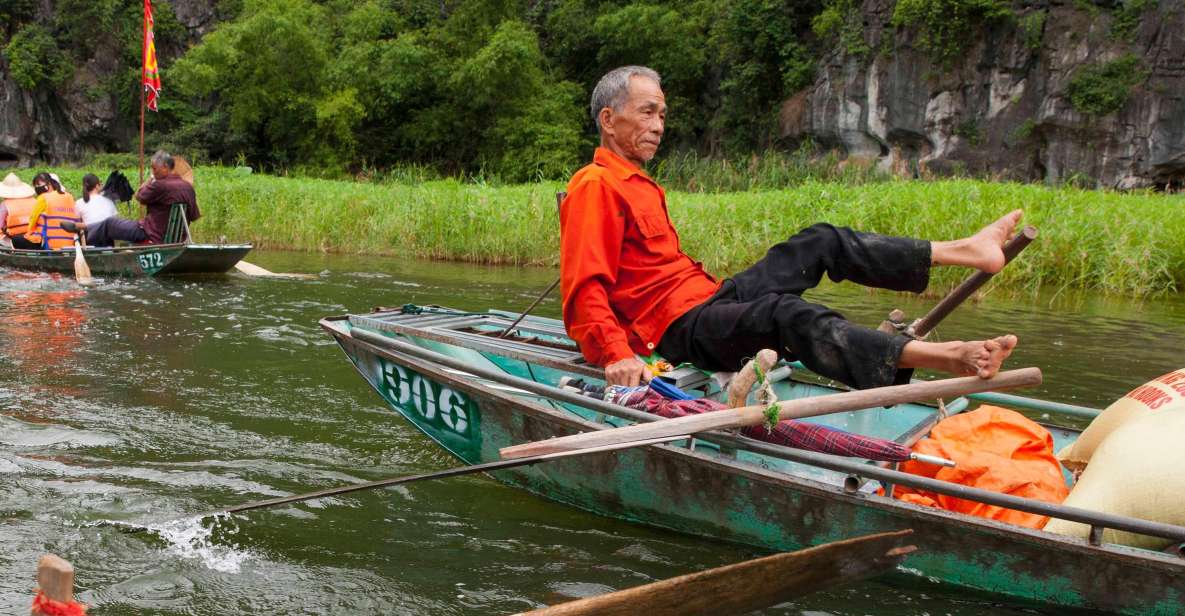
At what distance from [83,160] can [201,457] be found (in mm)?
36461

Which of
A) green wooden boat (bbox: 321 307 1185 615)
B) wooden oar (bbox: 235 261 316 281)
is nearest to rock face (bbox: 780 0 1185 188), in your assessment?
wooden oar (bbox: 235 261 316 281)

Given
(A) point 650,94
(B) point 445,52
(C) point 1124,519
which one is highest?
(B) point 445,52

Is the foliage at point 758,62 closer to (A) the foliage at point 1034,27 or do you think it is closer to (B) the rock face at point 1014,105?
(B) the rock face at point 1014,105

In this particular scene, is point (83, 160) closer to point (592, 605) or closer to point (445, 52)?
point (445, 52)

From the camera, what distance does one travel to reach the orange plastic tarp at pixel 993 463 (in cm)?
327

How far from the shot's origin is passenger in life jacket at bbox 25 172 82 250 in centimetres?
1134

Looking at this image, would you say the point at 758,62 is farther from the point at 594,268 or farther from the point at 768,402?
the point at 768,402

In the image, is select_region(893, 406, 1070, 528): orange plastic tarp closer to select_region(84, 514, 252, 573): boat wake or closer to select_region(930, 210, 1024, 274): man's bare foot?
select_region(930, 210, 1024, 274): man's bare foot

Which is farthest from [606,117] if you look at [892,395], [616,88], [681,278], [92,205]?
[92,205]

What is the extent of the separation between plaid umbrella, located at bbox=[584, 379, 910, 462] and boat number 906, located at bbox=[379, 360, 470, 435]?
2.89ft

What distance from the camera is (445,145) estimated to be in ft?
116

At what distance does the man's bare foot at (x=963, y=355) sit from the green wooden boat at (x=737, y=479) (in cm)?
36

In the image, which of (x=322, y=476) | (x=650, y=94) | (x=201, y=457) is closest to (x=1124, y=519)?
(x=650, y=94)

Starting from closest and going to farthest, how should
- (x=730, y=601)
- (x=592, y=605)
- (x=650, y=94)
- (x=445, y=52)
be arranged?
(x=592, y=605)
(x=730, y=601)
(x=650, y=94)
(x=445, y=52)
